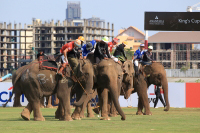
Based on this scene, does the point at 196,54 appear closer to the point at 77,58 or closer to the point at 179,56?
the point at 179,56

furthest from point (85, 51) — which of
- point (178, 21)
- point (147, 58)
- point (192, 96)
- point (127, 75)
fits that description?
point (178, 21)

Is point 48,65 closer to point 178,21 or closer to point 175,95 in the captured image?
point 175,95

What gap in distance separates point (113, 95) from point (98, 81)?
1262 mm

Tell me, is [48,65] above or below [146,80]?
above

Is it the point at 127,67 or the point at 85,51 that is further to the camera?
the point at 127,67

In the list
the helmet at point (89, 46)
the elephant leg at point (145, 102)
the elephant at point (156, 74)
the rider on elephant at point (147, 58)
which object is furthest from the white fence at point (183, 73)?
the helmet at point (89, 46)

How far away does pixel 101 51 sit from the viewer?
25609 millimetres

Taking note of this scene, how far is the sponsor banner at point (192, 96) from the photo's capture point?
4178 cm

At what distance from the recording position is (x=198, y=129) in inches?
758

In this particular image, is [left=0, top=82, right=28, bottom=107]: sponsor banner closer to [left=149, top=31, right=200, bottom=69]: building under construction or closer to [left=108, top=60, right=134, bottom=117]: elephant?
[left=108, top=60, right=134, bottom=117]: elephant

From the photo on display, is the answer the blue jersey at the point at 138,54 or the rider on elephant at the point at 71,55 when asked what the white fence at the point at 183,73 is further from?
the rider on elephant at the point at 71,55

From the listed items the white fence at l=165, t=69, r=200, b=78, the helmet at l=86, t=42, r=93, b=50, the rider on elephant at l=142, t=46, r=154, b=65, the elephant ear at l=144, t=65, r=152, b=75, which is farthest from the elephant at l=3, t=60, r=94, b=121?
the white fence at l=165, t=69, r=200, b=78

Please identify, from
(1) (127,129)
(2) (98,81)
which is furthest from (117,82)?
(1) (127,129)

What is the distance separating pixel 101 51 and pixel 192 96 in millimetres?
18030
